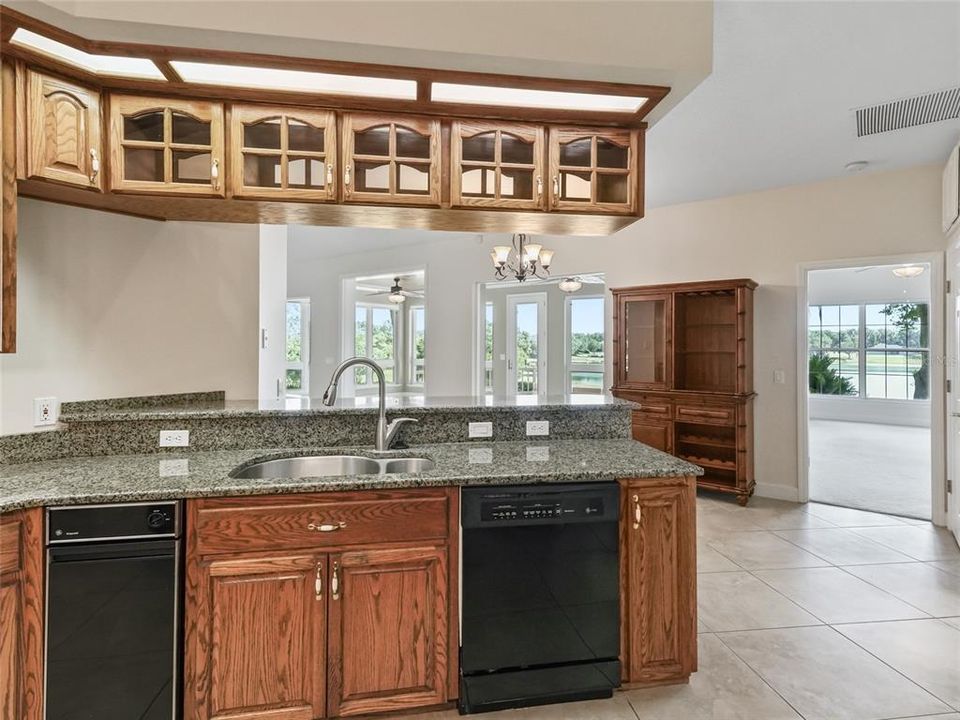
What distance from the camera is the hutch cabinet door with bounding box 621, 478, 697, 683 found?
6.58 feet

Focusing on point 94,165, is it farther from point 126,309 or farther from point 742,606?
point 742,606

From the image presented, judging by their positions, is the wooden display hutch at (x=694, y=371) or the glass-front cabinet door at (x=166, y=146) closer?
the glass-front cabinet door at (x=166, y=146)

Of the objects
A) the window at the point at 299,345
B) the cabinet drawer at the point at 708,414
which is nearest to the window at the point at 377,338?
the window at the point at 299,345

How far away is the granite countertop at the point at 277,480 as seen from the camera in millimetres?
1697

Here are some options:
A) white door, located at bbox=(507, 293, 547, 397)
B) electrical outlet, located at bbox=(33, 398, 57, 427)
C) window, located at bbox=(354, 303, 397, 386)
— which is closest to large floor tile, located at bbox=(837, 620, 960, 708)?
electrical outlet, located at bbox=(33, 398, 57, 427)

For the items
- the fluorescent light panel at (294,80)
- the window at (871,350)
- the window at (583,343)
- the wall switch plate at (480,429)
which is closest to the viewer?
the fluorescent light panel at (294,80)

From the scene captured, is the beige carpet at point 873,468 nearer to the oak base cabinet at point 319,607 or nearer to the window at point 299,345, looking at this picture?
the oak base cabinet at point 319,607

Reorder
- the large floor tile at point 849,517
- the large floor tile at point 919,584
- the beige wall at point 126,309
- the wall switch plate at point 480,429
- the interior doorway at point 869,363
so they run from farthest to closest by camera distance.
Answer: the interior doorway at point 869,363
the large floor tile at point 849,517
the large floor tile at point 919,584
the wall switch plate at point 480,429
the beige wall at point 126,309

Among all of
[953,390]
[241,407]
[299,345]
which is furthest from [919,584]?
[299,345]

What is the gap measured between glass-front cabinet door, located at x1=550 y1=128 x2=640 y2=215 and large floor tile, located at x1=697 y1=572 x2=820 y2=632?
6.90ft

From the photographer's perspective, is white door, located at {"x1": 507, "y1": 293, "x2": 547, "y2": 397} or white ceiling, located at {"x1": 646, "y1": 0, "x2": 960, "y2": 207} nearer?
white ceiling, located at {"x1": 646, "y1": 0, "x2": 960, "y2": 207}

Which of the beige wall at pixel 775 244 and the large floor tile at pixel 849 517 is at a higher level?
the beige wall at pixel 775 244

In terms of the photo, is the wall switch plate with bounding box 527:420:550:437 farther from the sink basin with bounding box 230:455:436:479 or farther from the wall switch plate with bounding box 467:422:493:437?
the sink basin with bounding box 230:455:436:479

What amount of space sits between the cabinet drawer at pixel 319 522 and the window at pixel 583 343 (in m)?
7.02
